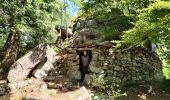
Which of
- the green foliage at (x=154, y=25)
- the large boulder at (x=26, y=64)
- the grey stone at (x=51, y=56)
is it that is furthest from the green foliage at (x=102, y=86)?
the large boulder at (x=26, y=64)

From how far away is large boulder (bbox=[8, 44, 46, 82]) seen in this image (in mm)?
14769

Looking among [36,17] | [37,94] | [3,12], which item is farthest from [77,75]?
[3,12]

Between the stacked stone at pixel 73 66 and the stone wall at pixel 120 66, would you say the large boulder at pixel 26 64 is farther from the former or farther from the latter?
the stone wall at pixel 120 66

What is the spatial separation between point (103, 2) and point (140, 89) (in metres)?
4.73

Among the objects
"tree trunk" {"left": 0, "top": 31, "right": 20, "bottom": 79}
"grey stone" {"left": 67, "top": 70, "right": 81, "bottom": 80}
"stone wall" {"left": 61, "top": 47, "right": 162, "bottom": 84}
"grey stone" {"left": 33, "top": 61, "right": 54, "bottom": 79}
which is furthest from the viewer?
"tree trunk" {"left": 0, "top": 31, "right": 20, "bottom": 79}

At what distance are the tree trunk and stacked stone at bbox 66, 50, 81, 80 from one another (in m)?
3.10

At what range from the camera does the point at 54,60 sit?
15812 millimetres

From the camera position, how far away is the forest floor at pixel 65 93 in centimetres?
1253

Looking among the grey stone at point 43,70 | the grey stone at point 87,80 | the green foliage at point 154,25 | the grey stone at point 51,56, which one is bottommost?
the grey stone at point 87,80

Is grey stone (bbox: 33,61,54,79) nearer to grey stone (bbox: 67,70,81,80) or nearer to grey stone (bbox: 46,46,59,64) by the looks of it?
grey stone (bbox: 46,46,59,64)

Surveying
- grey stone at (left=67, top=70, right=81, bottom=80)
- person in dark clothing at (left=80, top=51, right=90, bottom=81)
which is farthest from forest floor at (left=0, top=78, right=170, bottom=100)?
person in dark clothing at (left=80, top=51, right=90, bottom=81)

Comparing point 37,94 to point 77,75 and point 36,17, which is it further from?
point 36,17

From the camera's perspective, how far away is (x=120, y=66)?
47.4 ft

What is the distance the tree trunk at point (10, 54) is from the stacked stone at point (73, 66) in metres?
3.10
